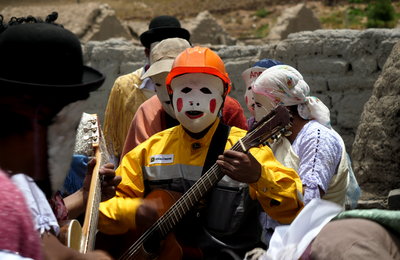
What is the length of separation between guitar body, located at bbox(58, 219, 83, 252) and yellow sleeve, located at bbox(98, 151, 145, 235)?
73 cm

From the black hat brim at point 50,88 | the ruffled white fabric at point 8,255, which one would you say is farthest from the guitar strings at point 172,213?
the ruffled white fabric at point 8,255

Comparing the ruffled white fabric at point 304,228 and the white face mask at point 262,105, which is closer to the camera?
the ruffled white fabric at point 304,228

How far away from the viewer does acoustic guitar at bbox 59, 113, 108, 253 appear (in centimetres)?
142

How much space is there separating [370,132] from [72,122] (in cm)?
381

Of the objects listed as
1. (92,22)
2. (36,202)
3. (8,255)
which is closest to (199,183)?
(36,202)

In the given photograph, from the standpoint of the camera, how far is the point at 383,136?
4.24 m

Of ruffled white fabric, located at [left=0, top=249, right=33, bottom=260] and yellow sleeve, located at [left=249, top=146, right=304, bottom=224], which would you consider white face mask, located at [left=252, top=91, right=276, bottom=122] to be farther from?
ruffled white fabric, located at [left=0, top=249, right=33, bottom=260]

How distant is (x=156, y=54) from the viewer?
10.5 feet

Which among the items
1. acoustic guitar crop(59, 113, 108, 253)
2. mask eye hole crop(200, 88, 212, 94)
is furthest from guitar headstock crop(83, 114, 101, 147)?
mask eye hole crop(200, 88, 212, 94)

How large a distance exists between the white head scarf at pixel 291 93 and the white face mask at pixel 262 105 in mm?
55

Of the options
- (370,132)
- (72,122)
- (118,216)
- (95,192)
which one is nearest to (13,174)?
(72,122)

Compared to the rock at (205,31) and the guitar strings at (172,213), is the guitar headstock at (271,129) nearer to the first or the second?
the guitar strings at (172,213)

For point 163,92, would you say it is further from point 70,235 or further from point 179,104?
point 70,235

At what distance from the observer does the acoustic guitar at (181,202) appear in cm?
214
